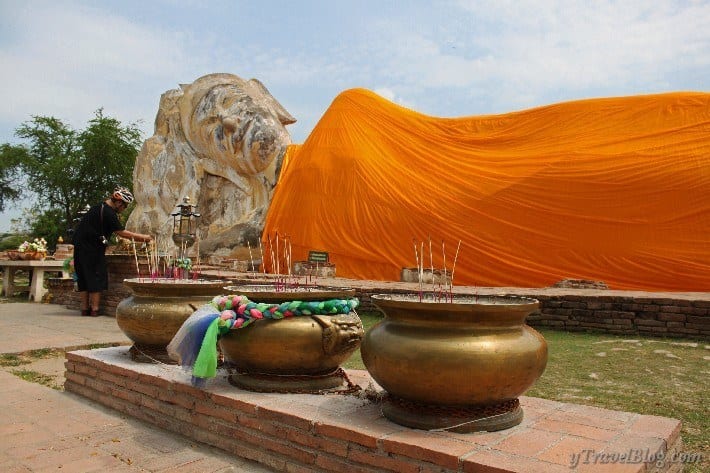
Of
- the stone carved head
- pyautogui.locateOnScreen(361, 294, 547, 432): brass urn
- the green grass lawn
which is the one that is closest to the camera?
pyautogui.locateOnScreen(361, 294, 547, 432): brass urn

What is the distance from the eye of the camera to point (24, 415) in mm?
3174

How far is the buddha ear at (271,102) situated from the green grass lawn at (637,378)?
11372mm

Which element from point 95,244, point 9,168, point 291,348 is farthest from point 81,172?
point 291,348

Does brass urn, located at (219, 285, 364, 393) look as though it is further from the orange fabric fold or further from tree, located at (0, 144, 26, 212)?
tree, located at (0, 144, 26, 212)

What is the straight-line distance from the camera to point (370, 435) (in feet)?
7.05

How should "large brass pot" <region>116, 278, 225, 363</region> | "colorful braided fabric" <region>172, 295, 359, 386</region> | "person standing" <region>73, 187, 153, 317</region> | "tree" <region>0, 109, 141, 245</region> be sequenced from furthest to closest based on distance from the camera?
1. "tree" <region>0, 109, 141, 245</region>
2. "person standing" <region>73, 187, 153, 317</region>
3. "large brass pot" <region>116, 278, 225, 363</region>
4. "colorful braided fabric" <region>172, 295, 359, 386</region>

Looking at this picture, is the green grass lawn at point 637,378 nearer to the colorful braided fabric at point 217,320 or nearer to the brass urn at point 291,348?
the brass urn at point 291,348

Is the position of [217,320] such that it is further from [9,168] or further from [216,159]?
[9,168]

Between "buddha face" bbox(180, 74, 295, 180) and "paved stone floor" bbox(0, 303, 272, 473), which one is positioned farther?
"buddha face" bbox(180, 74, 295, 180)

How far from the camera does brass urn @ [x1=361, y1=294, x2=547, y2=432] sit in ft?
7.07

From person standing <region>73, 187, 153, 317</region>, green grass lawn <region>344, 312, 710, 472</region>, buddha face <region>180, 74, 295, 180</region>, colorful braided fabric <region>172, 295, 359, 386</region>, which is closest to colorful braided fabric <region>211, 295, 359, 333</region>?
colorful braided fabric <region>172, 295, 359, 386</region>

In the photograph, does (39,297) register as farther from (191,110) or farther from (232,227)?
(191,110)

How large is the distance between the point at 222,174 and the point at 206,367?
43.7ft

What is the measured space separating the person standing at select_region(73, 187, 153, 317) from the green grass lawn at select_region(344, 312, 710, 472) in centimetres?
373
